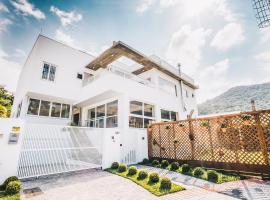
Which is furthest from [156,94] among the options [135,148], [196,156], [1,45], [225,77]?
[225,77]

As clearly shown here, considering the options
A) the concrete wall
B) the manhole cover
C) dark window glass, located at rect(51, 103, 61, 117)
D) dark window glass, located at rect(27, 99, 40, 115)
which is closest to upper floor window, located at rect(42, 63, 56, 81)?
dark window glass, located at rect(27, 99, 40, 115)

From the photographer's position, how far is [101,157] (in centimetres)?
754

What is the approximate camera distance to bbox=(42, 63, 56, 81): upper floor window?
39.6 feet

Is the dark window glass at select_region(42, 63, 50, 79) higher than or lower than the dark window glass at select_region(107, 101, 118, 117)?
higher

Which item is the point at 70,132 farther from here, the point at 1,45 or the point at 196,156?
the point at 1,45

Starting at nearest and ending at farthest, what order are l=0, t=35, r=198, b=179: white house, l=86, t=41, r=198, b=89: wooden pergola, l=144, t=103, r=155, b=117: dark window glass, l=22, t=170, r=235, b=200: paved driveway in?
l=22, t=170, r=235, b=200: paved driveway < l=0, t=35, r=198, b=179: white house < l=86, t=41, r=198, b=89: wooden pergola < l=144, t=103, r=155, b=117: dark window glass

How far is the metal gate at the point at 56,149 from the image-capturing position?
5.83 metres

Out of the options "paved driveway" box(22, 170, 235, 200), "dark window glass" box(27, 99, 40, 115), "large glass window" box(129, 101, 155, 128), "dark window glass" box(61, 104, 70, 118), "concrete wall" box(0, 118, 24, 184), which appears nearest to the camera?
"paved driveway" box(22, 170, 235, 200)

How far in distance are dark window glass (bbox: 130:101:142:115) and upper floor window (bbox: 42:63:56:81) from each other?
6.85 meters

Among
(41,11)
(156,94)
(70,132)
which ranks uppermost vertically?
(41,11)

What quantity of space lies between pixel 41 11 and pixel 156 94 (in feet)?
30.3

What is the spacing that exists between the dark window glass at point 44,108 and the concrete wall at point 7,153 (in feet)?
24.0

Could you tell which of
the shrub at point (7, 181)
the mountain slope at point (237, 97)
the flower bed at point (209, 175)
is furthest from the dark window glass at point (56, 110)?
the mountain slope at point (237, 97)

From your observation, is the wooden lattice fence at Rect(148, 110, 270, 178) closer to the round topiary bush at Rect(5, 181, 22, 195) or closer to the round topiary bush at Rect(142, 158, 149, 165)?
the round topiary bush at Rect(142, 158, 149, 165)
